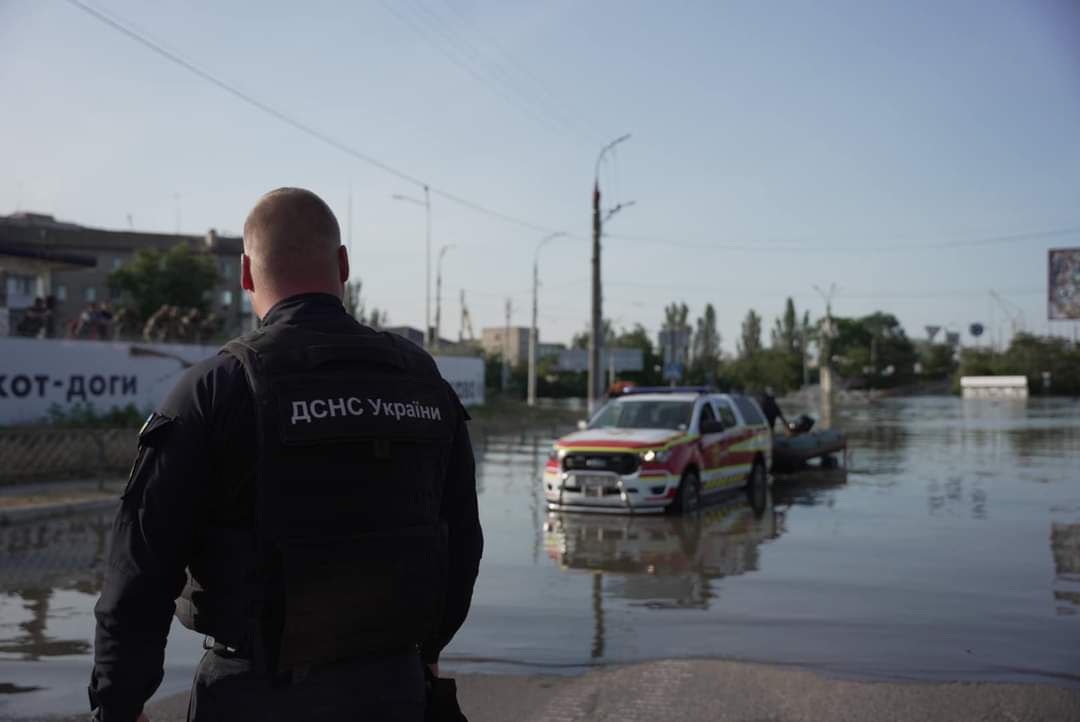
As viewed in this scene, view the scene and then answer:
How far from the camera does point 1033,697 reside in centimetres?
596

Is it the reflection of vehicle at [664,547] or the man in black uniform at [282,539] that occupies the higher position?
the man in black uniform at [282,539]

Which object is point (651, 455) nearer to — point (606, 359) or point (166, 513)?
point (166, 513)

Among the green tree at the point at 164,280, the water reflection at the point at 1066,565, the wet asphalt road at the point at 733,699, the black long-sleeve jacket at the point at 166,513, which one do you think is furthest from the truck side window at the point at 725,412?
the green tree at the point at 164,280

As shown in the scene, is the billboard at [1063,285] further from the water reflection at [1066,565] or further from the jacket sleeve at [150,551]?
the jacket sleeve at [150,551]

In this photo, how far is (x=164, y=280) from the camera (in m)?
72.0

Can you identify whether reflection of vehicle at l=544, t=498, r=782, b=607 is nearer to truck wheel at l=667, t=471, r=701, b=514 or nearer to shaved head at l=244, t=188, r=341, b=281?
truck wheel at l=667, t=471, r=701, b=514

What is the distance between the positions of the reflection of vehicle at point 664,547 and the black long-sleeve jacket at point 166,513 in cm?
686

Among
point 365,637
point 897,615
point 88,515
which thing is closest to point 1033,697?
point 897,615

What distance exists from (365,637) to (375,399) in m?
0.57

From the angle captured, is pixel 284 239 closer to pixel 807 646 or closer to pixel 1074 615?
pixel 807 646

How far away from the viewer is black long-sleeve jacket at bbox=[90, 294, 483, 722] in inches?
87.5

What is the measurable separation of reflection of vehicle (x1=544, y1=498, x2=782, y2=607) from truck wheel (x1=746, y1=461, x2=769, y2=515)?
0.62 metres

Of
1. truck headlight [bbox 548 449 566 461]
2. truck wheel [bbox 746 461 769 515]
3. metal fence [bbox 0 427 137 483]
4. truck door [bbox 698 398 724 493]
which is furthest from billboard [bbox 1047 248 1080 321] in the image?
metal fence [bbox 0 427 137 483]

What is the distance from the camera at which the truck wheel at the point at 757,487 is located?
16281mm
